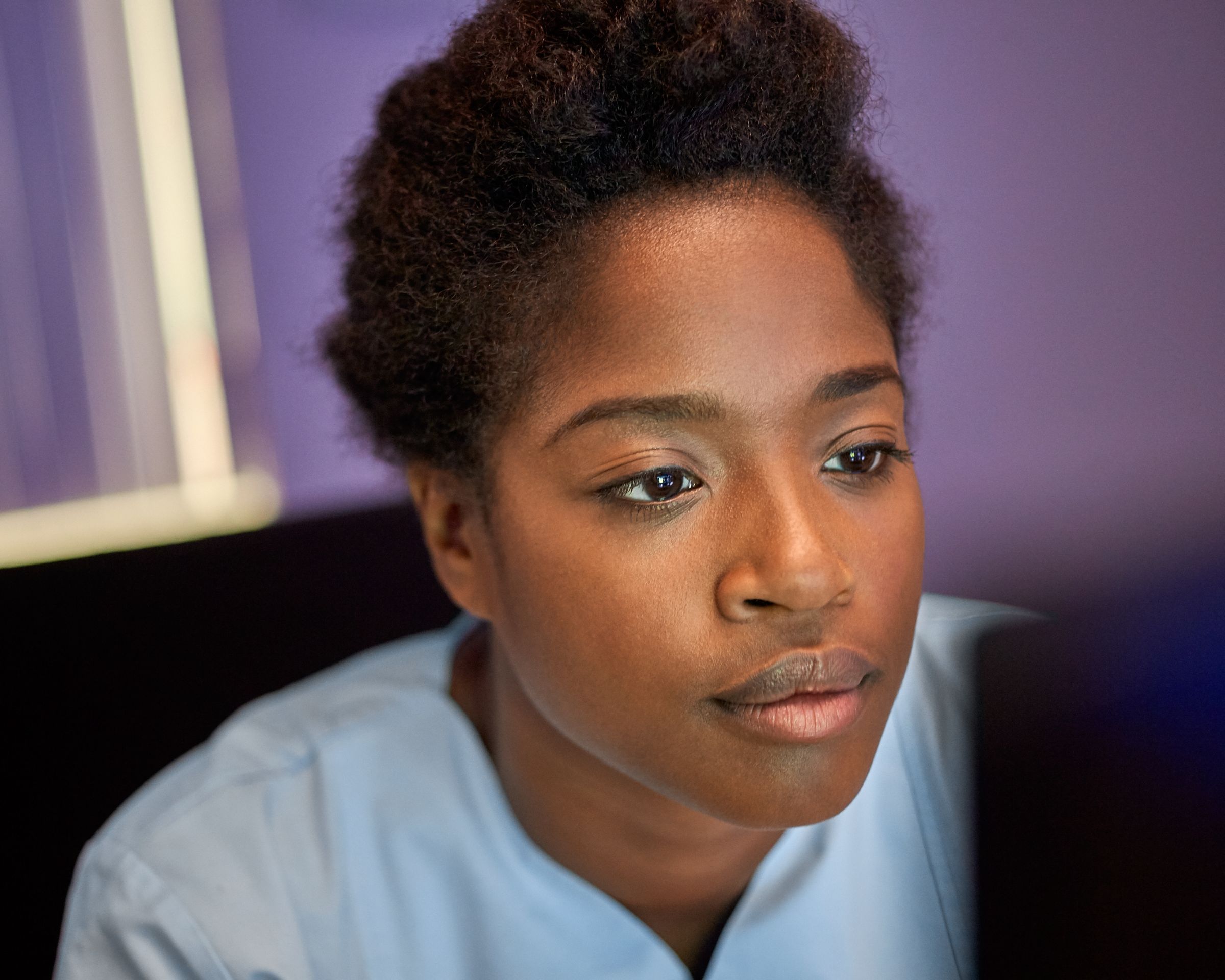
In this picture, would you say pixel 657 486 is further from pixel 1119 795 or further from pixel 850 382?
pixel 1119 795

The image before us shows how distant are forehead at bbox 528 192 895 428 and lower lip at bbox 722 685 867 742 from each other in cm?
18

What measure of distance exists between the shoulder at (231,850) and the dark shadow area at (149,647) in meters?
0.28

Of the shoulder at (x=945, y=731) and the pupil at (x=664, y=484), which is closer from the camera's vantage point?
the pupil at (x=664, y=484)

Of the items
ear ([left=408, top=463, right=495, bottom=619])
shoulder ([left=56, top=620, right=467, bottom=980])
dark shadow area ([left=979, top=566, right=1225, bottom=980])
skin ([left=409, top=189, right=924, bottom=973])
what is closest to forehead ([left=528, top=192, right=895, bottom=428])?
skin ([left=409, top=189, right=924, bottom=973])

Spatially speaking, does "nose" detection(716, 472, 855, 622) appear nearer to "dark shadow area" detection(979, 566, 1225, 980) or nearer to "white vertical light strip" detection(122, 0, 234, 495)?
"dark shadow area" detection(979, 566, 1225, 980)

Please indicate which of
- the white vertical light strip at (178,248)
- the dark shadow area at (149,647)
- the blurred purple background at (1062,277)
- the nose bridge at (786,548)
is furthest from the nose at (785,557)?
the white vertical light strip at (178,248)

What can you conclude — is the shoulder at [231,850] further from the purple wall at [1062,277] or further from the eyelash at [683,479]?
the eyelash at [683,479]

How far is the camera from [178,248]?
67.2 inches

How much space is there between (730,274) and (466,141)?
0.22 meters

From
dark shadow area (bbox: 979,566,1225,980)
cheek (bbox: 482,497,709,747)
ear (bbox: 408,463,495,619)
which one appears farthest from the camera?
ear (bbox: 408,463,495,619)

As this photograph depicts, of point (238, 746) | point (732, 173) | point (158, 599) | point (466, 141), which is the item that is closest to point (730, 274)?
point (732, 173)

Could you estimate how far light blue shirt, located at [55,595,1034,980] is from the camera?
0.86 metres

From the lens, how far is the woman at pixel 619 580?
675 millimetres

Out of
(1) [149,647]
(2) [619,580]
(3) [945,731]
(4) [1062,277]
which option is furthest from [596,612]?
(1) [149,647]
